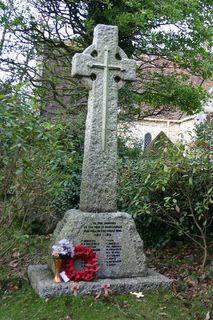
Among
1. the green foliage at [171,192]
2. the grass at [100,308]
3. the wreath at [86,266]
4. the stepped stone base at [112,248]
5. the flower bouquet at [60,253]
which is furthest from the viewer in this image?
the green foliage at [171,192]

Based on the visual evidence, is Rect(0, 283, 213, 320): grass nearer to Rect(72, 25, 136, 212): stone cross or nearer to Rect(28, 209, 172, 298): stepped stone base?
Rect(28, 209, 172, 298): stepped stone base

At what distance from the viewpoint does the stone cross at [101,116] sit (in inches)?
207

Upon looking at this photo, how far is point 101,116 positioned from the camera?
5.35 metres

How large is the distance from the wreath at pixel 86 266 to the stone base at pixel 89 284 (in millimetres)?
76

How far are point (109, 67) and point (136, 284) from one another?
2776 millimetres

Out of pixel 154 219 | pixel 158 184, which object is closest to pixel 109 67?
pixel 158 184

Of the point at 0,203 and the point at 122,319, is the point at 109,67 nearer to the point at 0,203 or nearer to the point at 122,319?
the point at 0,203

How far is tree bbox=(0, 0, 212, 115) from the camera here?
371 inches

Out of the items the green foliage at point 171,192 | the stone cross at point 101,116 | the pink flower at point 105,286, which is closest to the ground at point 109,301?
the pink flower at point 105,286

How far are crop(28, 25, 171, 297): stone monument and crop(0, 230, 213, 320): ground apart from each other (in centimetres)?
21

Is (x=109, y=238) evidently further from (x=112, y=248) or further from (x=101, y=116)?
(x=101, y=116)

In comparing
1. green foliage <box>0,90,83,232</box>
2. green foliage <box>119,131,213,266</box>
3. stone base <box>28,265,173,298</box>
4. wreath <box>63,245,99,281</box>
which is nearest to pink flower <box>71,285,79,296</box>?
stone base <box>28,265,173,298</box>

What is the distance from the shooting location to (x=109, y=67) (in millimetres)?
5555

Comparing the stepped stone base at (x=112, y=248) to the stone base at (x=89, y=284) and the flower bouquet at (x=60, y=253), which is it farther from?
the flower bouquet at (x=60, y=253)
